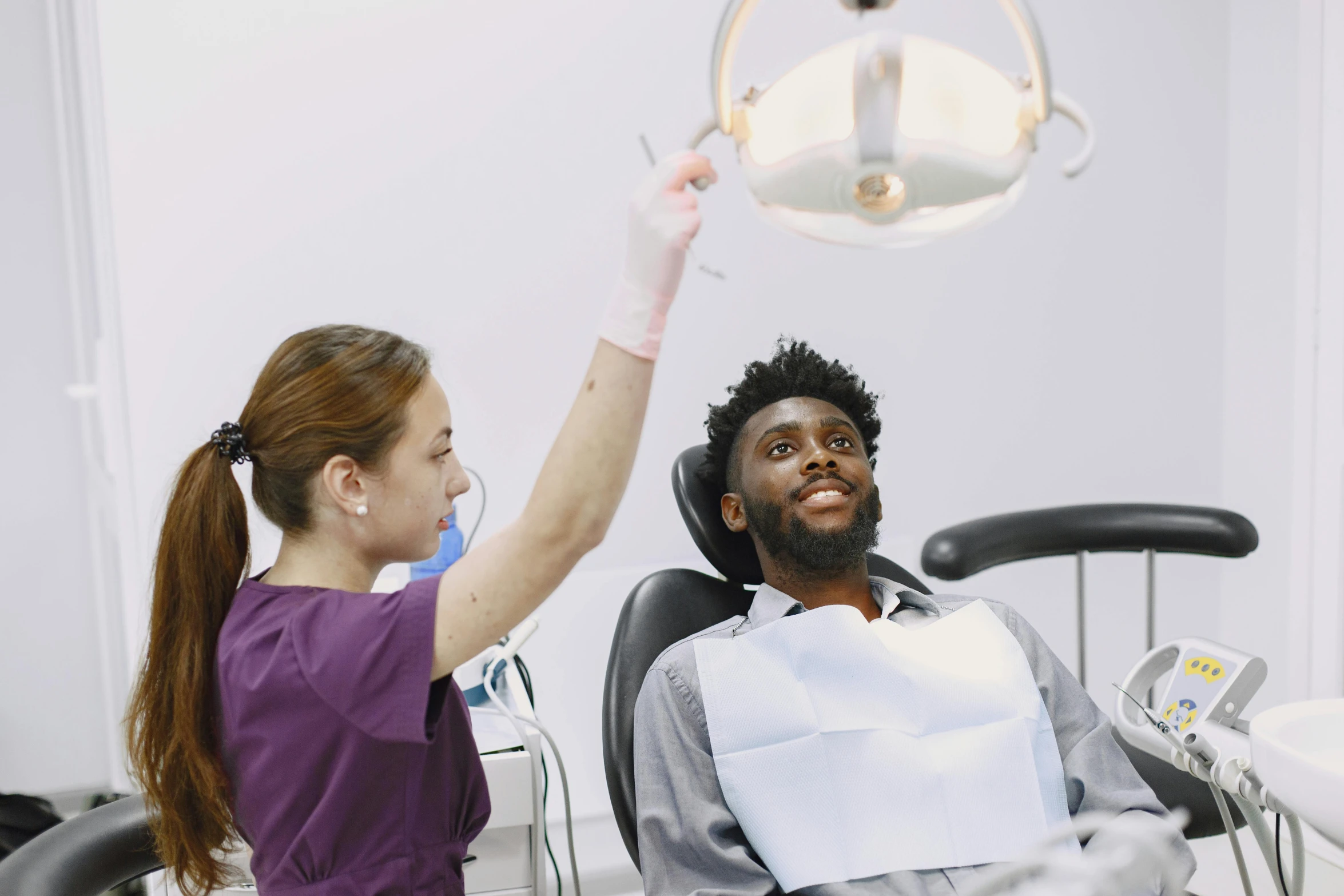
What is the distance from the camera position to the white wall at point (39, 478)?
2.32 m

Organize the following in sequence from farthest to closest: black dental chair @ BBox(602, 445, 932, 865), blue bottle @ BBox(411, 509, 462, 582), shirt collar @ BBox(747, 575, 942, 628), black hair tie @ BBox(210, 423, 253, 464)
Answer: blue bottle @ BBox(411, 509, 462, 582), shirt collar @ BBox(747, 575, 942, 628), black dental chair @ BBox(602, 445, 932, 865), black hair tie @ BBox(210, 423, 253, 464)

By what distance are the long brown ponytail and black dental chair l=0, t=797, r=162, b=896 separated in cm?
3

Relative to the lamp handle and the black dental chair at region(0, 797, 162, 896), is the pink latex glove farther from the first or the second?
the black dental chair at region(0, 797, 162, 896)

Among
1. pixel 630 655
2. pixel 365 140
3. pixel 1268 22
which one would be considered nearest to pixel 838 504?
pixel 630 655

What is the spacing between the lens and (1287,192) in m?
2.56

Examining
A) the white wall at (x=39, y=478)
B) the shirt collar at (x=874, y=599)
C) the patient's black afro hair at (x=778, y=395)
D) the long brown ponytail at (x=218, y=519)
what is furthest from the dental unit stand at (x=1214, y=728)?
the white wall at (x=39, y=478)

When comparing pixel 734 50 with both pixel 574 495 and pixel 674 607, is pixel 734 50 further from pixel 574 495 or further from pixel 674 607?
pixel 674 607

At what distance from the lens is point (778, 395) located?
5.49 feet

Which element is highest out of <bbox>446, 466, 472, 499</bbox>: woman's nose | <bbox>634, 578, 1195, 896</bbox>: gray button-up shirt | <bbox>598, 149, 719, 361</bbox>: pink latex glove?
<bbox>598, 149, 719, 361</bbox>: pink latex glove

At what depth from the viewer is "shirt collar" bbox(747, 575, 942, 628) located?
4.81 ft

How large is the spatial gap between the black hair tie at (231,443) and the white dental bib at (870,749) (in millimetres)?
633

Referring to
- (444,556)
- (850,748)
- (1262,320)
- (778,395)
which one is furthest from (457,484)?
(1262,320)

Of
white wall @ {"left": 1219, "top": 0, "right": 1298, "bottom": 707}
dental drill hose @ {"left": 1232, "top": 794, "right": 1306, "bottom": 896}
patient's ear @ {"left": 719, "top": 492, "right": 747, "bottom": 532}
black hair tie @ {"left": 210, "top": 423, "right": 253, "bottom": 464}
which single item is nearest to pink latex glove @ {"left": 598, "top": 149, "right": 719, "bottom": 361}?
black hair tie @ {"left": 210, "top": 423, "right": 253, "bottom": 464}

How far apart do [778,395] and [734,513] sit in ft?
0.69
